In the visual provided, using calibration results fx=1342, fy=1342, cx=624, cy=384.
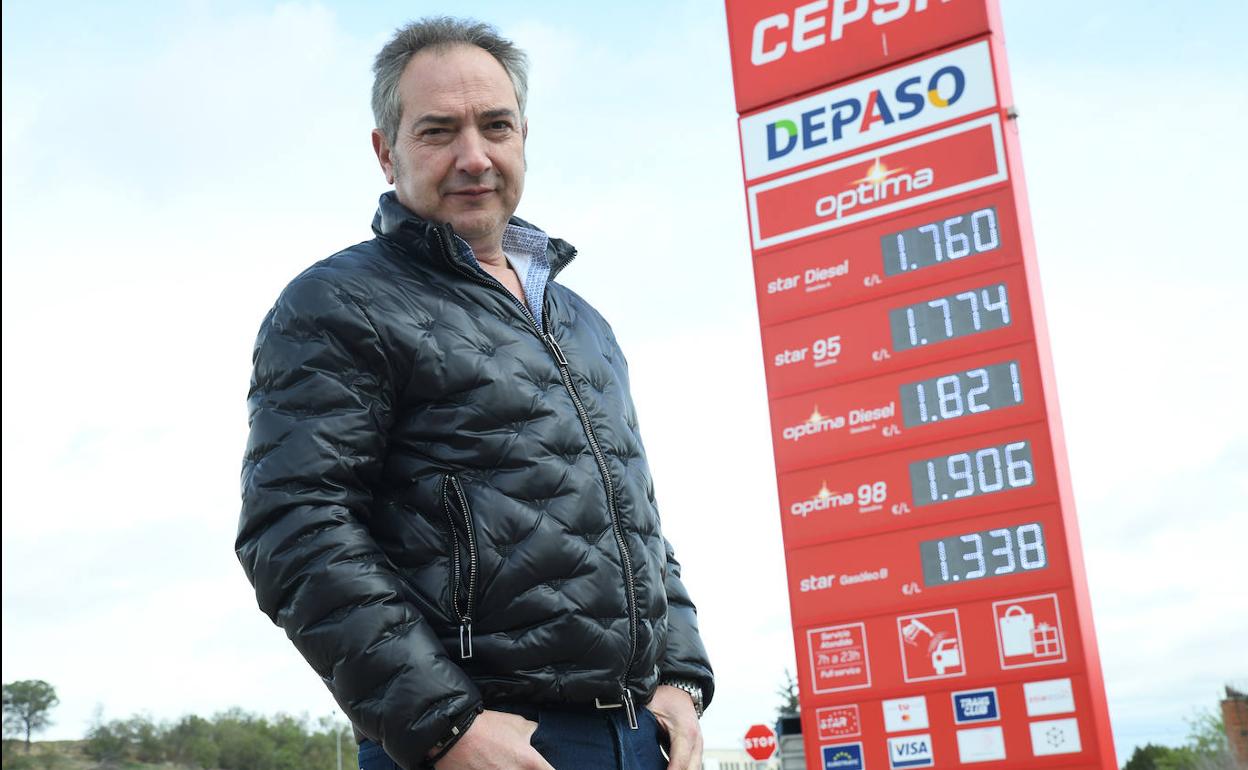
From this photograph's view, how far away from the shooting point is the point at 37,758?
1672 inches

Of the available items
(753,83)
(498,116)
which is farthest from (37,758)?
(498,116)

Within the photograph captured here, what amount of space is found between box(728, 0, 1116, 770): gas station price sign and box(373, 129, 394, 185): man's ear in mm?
5551

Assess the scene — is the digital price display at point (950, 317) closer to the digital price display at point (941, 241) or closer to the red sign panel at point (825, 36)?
the digital price display at point (941, 241)

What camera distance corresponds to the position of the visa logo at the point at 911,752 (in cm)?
724

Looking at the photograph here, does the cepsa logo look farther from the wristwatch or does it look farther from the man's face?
the wristwatch

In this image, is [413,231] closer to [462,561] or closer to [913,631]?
[462,561]

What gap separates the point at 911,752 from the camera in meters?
7.29

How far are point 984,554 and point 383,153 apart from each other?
5.66 metres

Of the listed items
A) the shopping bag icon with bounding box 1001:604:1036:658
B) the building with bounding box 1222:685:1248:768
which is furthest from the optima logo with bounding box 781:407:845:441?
the building with bounding box 1222:685:1248:768

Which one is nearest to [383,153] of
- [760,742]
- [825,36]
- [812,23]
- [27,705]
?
[825,36]

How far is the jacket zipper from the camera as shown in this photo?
171cm

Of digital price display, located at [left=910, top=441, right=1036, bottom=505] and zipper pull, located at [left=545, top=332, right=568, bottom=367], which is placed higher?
digital price display, located at [left=910, top=441, right=1036, bottom=505]

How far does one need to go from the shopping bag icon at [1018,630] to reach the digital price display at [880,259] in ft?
5.95

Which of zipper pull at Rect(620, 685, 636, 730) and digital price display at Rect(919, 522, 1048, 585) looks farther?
digital price display at Rect(919, 522, 1048, 585)
